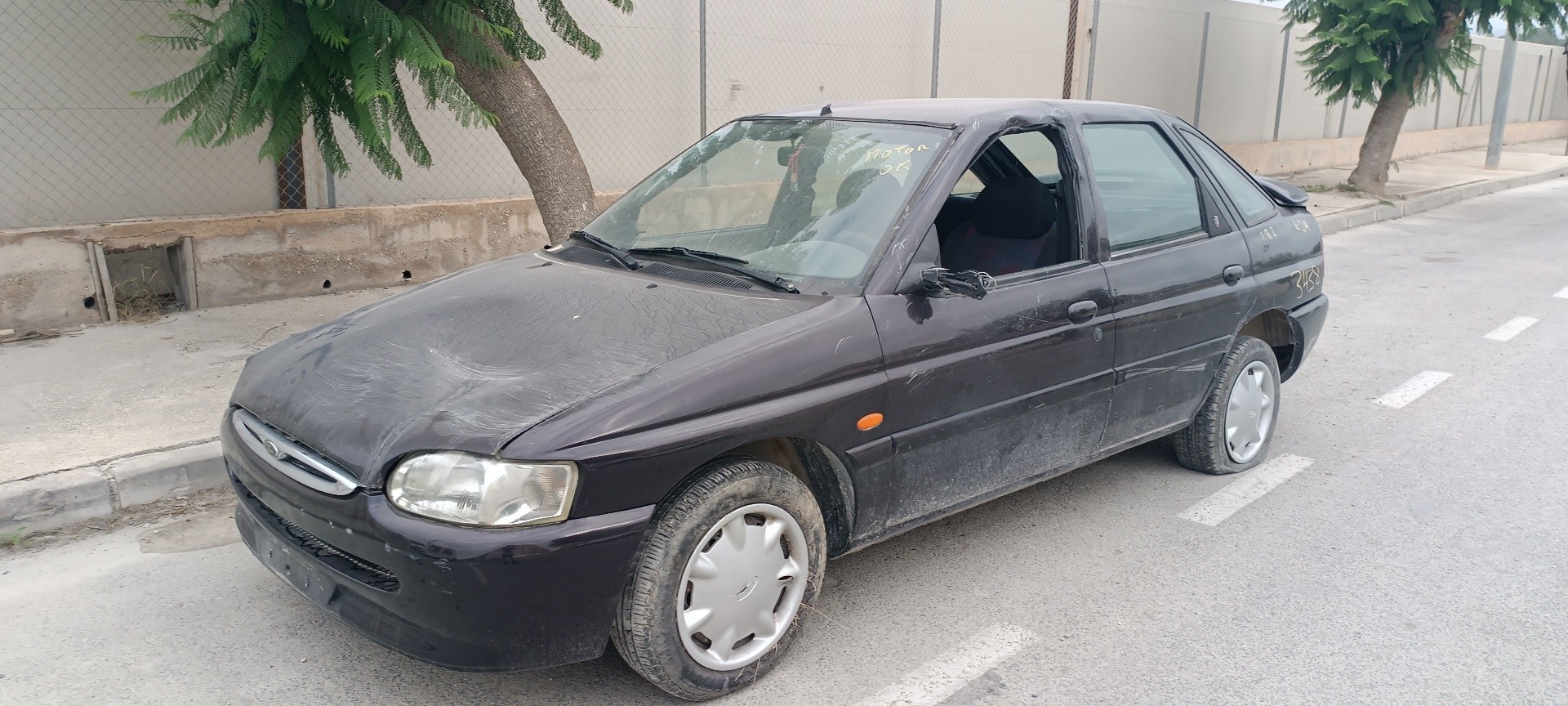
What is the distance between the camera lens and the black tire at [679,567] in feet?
9.60

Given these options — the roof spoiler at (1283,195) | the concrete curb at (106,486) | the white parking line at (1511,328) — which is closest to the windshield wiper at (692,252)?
the concrete curb at (106,486)

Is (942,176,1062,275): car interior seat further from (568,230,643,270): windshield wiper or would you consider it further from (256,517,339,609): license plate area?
(256,517,339,609): license plate area

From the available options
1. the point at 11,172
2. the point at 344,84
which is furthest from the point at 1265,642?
the point at 11,172

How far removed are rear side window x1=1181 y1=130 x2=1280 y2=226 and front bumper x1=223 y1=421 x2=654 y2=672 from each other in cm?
320

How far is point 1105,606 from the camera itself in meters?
3.79

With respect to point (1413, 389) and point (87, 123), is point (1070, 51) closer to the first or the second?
point (1413, 389)

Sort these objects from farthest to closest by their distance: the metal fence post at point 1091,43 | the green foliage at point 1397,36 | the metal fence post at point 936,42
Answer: the metal fence post at point 1091,43
the green foliage at point 1397,36
the metal fence post at point 936,42

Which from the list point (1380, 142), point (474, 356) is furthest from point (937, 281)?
point (1380, 142)

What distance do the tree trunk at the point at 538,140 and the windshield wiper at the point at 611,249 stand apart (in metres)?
2.31

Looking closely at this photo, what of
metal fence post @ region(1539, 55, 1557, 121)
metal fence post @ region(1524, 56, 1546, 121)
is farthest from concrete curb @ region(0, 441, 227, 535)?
metal fence post @ region(1539, 55, 1557, 121)

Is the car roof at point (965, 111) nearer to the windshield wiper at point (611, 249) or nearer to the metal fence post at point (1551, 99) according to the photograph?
the windshield wiper at point (611, 249)

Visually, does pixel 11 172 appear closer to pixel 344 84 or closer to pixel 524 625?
pixel 344 84

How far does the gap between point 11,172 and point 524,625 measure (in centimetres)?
573

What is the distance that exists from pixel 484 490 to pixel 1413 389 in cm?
573
